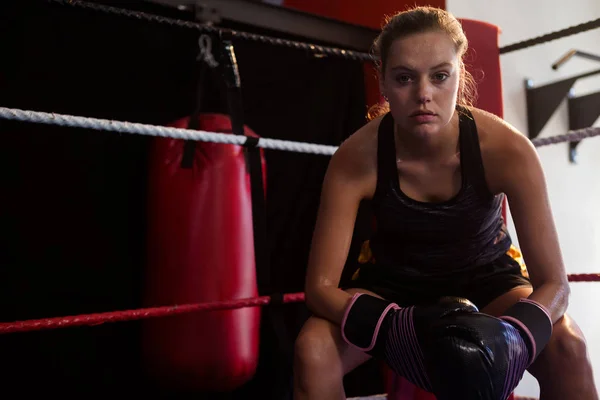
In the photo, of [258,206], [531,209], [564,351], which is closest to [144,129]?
[258,206]

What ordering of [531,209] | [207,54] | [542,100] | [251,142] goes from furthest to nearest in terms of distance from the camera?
[542,100], [207,54], [251,142], [531,209]

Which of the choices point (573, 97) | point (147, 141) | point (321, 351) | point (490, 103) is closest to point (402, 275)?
point (321, 351)

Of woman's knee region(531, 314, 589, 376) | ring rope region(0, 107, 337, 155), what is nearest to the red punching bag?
ring rope region(0, 107, 337, 155)

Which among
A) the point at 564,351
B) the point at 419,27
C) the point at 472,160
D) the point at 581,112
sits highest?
the point at 581,112

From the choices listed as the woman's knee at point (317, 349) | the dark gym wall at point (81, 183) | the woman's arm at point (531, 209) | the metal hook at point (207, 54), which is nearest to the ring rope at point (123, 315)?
the dark gym wall at point (81, 183)

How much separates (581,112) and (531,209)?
1579mm

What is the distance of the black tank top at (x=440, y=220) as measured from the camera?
2.97ft

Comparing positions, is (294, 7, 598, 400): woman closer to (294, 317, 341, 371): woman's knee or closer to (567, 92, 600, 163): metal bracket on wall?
(294, 317, 341, 371): woman's knee

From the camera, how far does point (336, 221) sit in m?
0.90

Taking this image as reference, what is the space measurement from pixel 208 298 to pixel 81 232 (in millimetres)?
456

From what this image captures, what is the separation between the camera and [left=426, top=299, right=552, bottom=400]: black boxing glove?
62 cm

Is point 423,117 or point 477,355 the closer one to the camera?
point 477,355

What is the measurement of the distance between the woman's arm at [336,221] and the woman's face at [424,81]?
0.12 m

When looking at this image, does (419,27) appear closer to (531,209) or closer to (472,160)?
(472,160)
